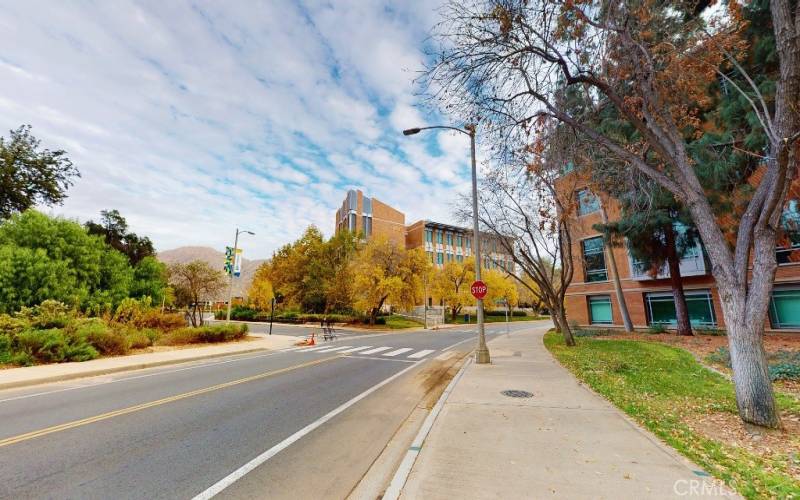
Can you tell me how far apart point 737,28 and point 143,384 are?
52.4 ft

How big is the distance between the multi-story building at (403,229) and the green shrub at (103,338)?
44858 mm

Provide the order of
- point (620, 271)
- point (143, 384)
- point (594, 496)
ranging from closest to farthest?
point (594, 496) → point (143, 384) → point (620, 271)

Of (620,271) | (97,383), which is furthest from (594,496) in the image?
(620,271)

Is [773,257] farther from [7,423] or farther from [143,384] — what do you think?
[143,384]

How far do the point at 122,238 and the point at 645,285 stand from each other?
4621 centimetres

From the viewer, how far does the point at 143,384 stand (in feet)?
30.4

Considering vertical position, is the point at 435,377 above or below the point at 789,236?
below

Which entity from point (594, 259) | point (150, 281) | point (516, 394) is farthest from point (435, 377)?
point (594, 259)

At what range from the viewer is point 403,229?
68.9m

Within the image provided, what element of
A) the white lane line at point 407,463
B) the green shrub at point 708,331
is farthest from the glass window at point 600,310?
the white lane line at point 407,463

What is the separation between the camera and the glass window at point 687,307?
24.0 metres

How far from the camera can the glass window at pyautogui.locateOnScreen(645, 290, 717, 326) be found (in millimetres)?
23953

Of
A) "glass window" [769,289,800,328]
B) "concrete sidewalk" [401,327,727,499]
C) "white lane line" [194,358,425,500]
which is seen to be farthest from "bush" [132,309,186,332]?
"glass window" [769,289,800,328]

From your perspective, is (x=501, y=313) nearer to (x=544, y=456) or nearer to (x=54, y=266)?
(x=54, y=266)
